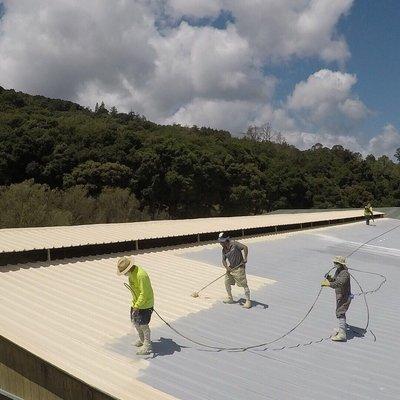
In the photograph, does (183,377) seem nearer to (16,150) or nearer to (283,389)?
(283,389)

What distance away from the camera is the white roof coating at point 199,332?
5199 millimetres

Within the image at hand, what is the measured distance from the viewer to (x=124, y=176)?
38562mm

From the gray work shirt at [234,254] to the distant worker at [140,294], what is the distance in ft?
7.56

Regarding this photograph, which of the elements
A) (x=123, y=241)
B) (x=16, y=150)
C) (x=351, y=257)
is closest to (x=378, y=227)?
(x=351, y=257)

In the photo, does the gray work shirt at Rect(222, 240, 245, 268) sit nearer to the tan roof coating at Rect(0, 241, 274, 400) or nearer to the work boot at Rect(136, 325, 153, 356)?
the tan roof coating at Rect(0, 241, 274, 400)

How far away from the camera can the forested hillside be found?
3003cm

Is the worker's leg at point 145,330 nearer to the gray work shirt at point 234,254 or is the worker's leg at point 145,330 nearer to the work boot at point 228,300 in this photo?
the gray work shirt at point 234,254

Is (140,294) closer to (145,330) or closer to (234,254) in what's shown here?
(145,330)

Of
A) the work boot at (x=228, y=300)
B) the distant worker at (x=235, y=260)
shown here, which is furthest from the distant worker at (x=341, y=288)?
the work boot at (x=228, y=300)

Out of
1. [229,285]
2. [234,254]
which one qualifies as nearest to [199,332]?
[229,285]

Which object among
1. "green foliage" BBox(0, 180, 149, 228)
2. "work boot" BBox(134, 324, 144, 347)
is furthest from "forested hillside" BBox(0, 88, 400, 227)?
"work boot" BBox(134, 324, 144, 347)

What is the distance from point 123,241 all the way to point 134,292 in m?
6.37

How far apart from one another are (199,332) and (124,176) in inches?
1289

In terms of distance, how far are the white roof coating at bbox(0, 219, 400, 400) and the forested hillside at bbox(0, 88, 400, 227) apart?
52.4 ft
